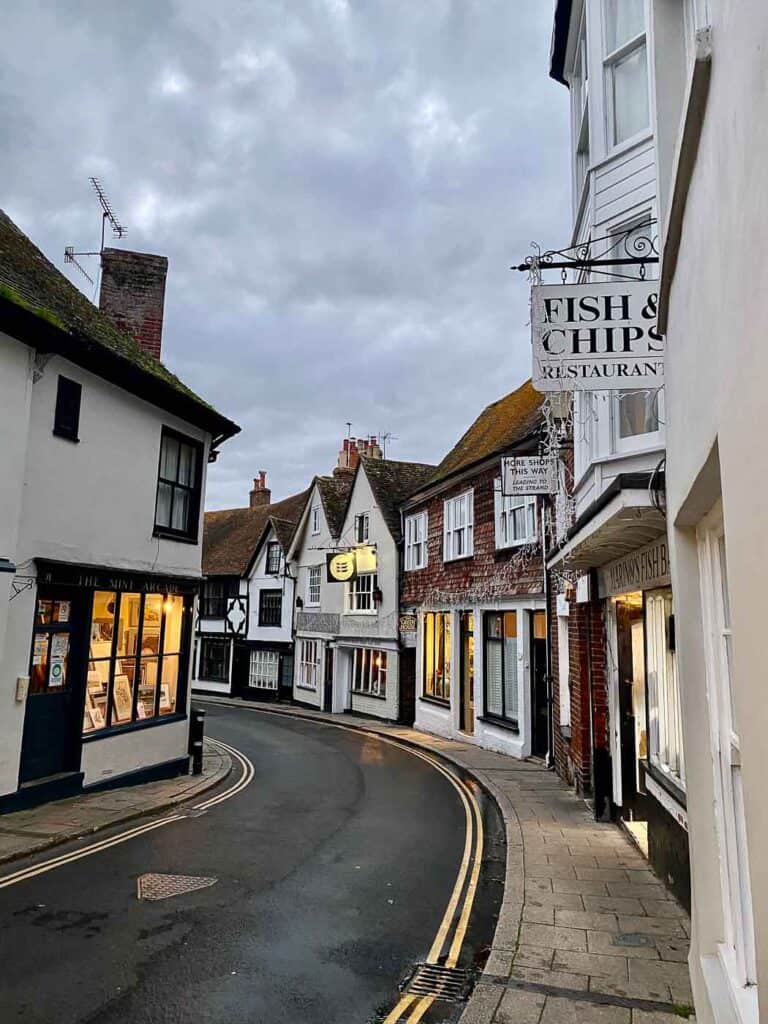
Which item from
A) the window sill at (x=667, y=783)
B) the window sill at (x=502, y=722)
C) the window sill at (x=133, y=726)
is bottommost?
the window sill at (x=502, y=722)

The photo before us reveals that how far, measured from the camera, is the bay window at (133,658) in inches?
442

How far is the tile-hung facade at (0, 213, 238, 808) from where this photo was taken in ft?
31.1

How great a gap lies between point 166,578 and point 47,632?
2.69 m

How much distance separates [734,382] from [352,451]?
30.1 meters

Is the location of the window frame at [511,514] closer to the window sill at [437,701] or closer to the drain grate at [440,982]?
the window sill at [437,701]

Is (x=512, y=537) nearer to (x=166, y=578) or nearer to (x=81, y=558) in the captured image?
(x=166, y=578)

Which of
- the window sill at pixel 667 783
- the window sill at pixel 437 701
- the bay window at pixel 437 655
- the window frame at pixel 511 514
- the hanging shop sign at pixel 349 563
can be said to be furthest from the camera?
the hanging shop sign at pixel 349 563

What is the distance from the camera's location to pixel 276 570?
106 feet

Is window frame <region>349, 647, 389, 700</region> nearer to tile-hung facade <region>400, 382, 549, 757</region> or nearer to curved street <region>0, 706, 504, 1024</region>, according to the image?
tile-hung facade <region>400, 382, 549, 757</region>

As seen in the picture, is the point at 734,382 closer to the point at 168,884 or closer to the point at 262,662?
the point at 168,884

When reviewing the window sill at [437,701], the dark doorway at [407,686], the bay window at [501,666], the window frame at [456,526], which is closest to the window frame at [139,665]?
the bay window at [501,666]

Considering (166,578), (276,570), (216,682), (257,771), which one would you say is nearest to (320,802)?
(257,771)

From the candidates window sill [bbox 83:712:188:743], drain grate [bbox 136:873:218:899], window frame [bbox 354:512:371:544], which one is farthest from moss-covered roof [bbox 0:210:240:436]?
window frame [bbox 354:512:371:544]

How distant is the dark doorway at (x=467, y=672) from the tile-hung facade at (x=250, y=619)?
1340 cm
